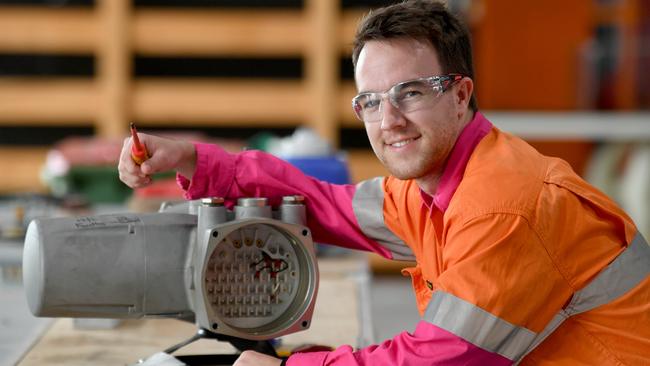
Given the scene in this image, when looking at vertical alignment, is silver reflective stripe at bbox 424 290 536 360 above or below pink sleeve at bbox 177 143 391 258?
below

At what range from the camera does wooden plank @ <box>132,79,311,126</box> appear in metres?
5.25

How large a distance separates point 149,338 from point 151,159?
344 millimetres

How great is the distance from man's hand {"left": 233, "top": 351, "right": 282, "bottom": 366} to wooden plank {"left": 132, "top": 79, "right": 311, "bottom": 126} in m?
4.05

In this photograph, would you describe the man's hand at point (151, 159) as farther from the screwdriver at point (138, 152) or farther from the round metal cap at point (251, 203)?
→ the round metal cap at point (251, 203)

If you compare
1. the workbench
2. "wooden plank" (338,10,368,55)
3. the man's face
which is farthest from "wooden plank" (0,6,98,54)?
the man's face

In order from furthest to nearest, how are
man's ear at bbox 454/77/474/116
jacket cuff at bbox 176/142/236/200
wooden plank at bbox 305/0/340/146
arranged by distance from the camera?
1. wooden plank at bbox 305/0/340/146
2. jacket cuff at bbox 176/142/236/200
3. man's ear at bbox 454/77/474/116

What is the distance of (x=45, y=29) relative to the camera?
17.2ft

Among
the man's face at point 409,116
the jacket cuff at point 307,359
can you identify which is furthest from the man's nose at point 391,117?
the jacket cuff at point 307,359

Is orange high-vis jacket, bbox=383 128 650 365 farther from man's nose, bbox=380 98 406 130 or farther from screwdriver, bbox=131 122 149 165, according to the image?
screwdriver, bbox=131 122 149 165

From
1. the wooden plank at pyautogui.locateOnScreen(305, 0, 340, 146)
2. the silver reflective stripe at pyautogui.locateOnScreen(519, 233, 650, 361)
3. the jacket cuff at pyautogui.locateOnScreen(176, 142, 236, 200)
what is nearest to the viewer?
the silver reflective stripe at pyautogui.locateOnScreen(519, 233, 650, 361)

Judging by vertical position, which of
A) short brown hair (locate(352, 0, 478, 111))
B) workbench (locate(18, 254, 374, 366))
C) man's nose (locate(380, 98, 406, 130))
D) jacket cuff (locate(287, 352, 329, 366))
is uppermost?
short brown hair (locate(352, 0, 478, 111))

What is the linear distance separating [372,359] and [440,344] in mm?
92

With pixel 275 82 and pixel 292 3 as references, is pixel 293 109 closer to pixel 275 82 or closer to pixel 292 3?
pixel 275 82

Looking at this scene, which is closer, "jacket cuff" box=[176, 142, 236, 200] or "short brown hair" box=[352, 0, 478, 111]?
"short brown hair" box=[352, 0, 478, 111]
